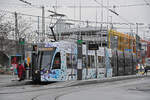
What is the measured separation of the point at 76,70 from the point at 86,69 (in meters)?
1.82

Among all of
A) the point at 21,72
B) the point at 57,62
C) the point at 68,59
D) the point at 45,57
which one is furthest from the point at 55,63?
the point at 21,72

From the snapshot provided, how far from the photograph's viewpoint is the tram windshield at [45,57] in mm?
25312

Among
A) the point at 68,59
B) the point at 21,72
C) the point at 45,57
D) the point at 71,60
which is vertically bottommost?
the point at 21,72

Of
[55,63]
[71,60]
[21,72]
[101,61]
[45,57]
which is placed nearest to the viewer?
[45,57]

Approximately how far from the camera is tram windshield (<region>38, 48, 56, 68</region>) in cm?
2531

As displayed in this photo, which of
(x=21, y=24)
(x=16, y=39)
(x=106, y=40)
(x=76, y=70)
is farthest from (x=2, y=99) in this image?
(x=21, y=24)

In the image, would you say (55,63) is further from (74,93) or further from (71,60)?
(74,93)

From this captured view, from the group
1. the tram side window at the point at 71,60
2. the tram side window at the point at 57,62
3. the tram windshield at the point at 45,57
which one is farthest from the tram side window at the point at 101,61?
the tram windshield at the point at 45,57

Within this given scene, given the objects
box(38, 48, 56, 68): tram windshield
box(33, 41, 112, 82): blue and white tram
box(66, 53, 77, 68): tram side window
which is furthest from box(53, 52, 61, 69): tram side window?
box(66, 53, 77, 68): tram side window

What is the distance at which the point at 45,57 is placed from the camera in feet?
83.6

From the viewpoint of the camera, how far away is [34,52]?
26578mm

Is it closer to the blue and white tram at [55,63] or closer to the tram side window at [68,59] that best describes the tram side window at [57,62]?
the blue and white tram at [55,63]

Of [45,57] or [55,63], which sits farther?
[55,63]

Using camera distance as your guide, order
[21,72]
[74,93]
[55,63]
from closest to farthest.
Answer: [74,93] < [55,63] < [21,72]
